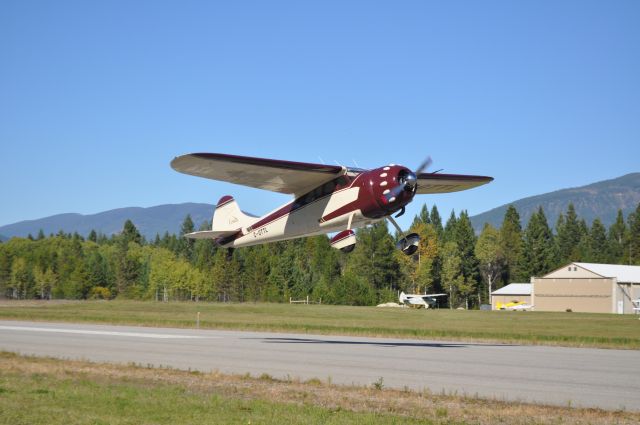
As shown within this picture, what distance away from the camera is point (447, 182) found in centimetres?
3006

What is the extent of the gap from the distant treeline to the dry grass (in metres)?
83.6

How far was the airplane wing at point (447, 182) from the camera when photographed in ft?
96.4

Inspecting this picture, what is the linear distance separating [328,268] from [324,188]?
89588 mm

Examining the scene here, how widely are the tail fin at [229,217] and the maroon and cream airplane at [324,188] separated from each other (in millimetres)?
1201

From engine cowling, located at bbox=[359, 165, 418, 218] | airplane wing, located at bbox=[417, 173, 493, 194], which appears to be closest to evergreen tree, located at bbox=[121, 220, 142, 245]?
airplane wing, located at bbox=[417, 173, 493, 194]

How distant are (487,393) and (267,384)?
458 cm

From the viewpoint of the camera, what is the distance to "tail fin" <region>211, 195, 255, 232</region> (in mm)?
31562

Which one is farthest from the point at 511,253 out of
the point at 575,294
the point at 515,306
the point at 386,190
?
the point at 386,190

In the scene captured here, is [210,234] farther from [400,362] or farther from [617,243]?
[617,243]

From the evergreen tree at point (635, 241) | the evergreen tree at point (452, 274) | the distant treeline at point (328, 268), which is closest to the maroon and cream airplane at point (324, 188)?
the distant treeline at point (328, 268)

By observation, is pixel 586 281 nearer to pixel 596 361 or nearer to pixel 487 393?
pixel 596 361

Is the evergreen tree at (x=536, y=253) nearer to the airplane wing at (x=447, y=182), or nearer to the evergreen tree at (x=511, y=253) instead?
the evergreen tree at (x=511, y=253)

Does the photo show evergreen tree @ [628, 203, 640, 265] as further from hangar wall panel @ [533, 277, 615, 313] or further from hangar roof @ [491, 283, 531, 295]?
hangar wall panel @ [533, 277, 615, 313]

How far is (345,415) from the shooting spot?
11.8 meters
